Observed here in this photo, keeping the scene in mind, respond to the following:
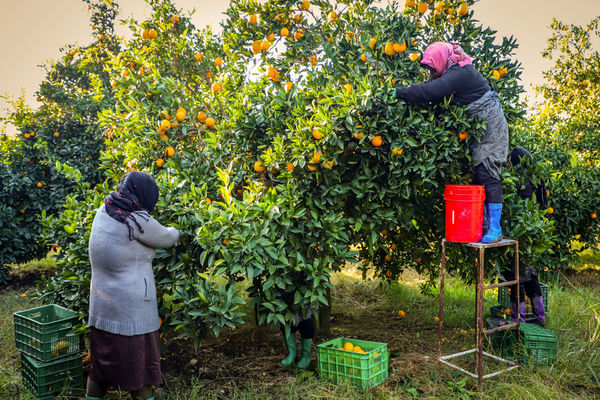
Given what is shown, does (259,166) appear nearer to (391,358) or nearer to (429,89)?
(429,89)

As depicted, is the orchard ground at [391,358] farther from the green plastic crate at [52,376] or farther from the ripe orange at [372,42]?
the ripe orange at [372,42]

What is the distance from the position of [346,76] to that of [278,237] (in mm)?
1360

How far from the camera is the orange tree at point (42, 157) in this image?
658 cm

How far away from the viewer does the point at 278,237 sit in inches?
124

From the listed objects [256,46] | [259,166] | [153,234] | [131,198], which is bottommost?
[153,234]

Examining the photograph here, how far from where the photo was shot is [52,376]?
3.18m

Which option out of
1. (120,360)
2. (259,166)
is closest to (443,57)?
(259,166)

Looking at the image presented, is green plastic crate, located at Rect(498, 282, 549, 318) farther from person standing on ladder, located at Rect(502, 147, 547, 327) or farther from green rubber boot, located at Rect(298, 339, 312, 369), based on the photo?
green rubber boot, located at Rect(298, 339, 312, 369)

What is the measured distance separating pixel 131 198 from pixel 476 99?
2451 mm

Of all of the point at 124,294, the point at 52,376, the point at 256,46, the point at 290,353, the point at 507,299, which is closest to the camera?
the point at 124,294

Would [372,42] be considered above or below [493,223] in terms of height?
above

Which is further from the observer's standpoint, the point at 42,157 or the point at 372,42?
the point at 42,157

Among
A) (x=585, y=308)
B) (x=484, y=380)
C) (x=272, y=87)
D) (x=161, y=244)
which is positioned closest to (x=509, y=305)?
(x=585, y=308)

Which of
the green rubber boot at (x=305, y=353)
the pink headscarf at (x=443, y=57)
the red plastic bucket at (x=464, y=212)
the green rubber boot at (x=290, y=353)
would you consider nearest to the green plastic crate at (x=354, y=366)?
the green rubber boot at (x=305, y=353)
